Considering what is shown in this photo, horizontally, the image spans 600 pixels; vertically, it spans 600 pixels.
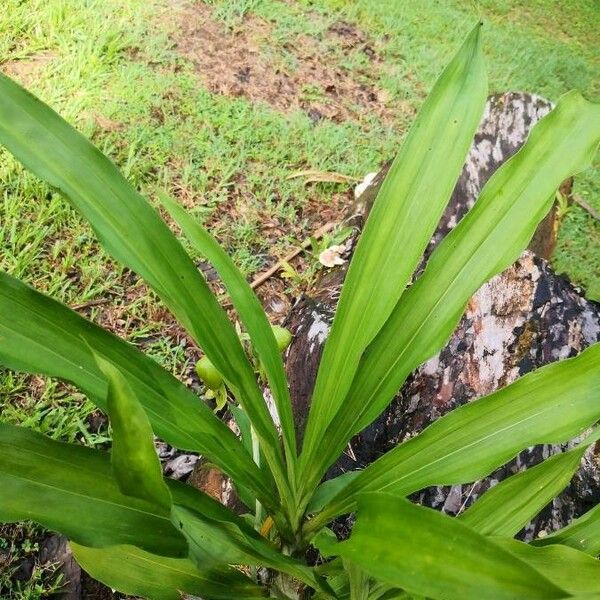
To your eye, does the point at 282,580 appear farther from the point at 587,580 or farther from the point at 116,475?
the point at 116,475

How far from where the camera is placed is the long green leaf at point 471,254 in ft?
3.54

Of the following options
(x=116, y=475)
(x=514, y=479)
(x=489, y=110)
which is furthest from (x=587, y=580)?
(x=489, y=110)

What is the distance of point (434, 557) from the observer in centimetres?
65

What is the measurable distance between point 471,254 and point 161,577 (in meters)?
0.79

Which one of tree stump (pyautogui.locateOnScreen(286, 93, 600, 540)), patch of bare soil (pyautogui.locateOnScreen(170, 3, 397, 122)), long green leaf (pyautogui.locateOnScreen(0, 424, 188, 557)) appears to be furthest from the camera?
patch of bare soil (pyautogui.locateOnScreen(170, 3, 397, 122))

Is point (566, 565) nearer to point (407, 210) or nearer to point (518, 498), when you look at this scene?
point (518, 498)

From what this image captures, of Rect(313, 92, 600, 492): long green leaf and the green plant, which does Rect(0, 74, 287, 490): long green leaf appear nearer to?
the green plant

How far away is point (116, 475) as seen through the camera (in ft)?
2.01

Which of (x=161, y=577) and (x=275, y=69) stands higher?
(x=275, y=69)

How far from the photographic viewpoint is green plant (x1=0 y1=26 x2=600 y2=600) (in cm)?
86

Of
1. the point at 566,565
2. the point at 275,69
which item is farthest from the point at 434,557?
the point at 275,69

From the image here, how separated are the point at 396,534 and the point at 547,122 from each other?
755 mm

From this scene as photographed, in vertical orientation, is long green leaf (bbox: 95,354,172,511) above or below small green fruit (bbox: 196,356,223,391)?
below

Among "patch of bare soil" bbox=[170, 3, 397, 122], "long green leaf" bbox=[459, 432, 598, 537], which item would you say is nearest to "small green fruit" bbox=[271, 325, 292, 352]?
"long green leaf" bbox=[459, 432, 598, 537]
